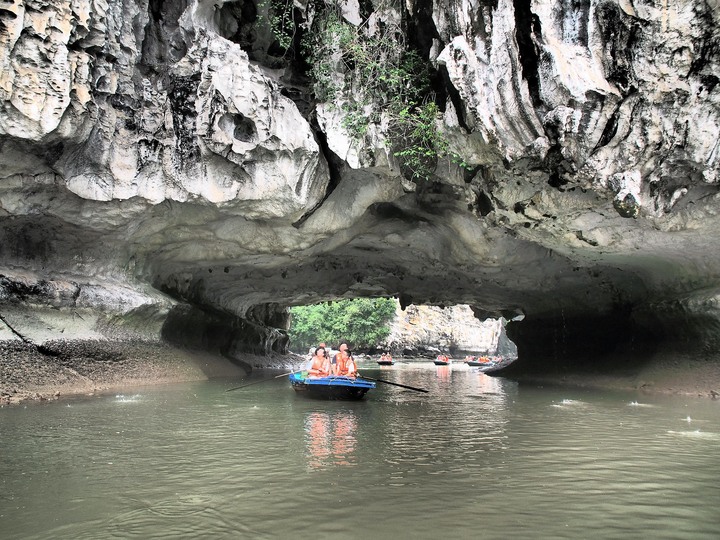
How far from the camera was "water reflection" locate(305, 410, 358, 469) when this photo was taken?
4988 millimetres

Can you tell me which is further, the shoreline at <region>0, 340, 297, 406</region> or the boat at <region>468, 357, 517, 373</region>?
the boat at <region>468, 357, 517, 373</region>

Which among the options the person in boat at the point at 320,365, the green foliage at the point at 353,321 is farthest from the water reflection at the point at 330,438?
the green foliage at the point at 353,321

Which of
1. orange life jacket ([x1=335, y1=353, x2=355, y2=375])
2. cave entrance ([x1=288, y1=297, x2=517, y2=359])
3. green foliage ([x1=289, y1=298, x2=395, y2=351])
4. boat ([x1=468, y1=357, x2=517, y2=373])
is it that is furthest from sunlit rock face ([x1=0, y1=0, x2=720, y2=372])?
cave entrance ([x1=288, y1=297, x2=517, y2=359])

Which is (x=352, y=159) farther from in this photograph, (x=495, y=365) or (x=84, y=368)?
(x=495, y=365)

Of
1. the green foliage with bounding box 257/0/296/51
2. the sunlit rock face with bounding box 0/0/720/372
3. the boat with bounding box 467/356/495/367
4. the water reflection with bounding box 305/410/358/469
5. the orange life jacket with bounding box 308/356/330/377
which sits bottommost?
the boat with bounding box 467/356/495/367

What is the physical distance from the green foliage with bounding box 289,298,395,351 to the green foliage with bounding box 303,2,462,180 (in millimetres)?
27196

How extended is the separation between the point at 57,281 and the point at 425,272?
9.44 metres

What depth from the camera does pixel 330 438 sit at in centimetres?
612

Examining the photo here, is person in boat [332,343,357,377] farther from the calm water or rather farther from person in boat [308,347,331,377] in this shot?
the calm water

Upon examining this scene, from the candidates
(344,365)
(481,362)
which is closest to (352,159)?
(344,365)

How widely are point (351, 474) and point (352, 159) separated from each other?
6.29 metres

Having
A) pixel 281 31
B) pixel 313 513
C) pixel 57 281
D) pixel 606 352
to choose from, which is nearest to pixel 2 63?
pixel 57 281

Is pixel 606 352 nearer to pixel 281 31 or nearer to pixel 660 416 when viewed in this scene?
pixel 660 416

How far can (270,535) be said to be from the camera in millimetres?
3174
